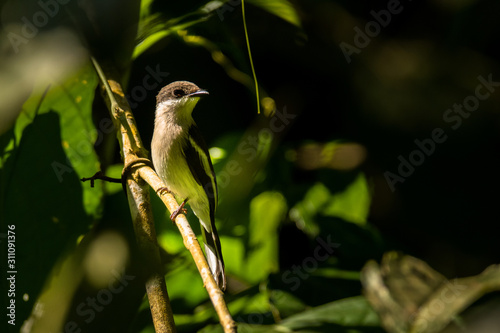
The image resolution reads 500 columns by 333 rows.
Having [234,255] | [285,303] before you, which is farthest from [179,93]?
[285,303]

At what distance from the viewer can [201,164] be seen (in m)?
1.21

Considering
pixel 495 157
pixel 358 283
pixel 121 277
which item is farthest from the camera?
pixel 495 157

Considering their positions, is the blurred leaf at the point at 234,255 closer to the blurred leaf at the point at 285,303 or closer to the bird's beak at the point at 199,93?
the blurred leaf at the point at 285,303

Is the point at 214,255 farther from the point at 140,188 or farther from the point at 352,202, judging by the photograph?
the point at 352,202

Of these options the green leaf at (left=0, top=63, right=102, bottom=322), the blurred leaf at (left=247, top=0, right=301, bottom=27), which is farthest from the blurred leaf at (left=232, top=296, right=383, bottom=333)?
the blurred leaf at (left=247, top=0, right=301, bottom=27)

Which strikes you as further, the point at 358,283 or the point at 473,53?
the point at 473,53

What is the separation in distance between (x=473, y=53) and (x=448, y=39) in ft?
0.28

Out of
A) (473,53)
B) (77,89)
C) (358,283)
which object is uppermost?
(77,89)

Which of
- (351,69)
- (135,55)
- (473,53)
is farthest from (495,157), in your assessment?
(135,55)

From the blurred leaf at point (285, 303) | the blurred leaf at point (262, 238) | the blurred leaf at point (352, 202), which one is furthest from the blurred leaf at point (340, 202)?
the blurred leaf at point (285, 303)

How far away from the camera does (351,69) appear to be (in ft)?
4.77

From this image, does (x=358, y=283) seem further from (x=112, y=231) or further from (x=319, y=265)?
(x=112, y=231)

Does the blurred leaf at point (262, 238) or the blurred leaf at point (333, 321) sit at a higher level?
the blurred leaf at point (262, 238)

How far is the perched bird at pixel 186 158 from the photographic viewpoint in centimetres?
109
